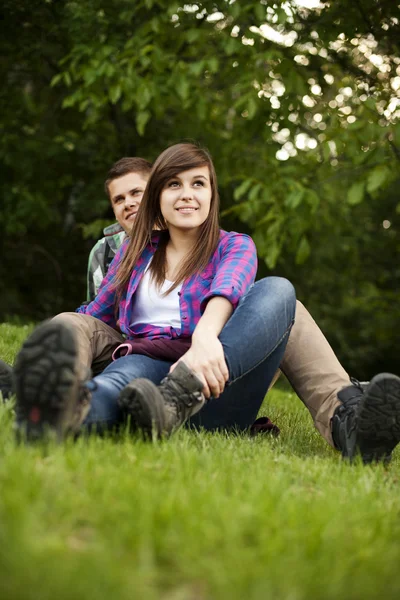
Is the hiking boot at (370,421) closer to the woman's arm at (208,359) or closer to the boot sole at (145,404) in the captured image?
the woman's arm at (208,359)

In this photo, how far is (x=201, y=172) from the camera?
10.5 ft

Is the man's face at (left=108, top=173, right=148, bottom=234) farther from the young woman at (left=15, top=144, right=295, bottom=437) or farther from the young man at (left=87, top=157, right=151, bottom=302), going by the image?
the young woman at (left=15, top=144, right=295, bottom=437)

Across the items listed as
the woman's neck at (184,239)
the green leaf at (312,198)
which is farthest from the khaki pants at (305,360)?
the green leaf at (312,198)

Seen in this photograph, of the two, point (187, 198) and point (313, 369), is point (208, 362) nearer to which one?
point (313, 369)

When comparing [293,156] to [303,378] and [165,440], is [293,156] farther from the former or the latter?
[165,440]

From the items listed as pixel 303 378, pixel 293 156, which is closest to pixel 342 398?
pixel 303 378

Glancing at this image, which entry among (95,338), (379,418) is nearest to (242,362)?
(379,418)

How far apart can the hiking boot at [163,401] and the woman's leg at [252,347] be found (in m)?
0.22

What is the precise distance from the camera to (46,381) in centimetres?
201

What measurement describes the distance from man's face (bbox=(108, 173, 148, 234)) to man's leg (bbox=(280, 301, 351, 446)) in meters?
1.77

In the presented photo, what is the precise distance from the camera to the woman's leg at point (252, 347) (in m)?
2.74

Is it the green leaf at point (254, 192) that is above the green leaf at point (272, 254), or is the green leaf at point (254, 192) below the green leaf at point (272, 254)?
above

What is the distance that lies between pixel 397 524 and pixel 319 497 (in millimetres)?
242

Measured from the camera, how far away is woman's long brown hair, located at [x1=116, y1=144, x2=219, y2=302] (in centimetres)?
317
